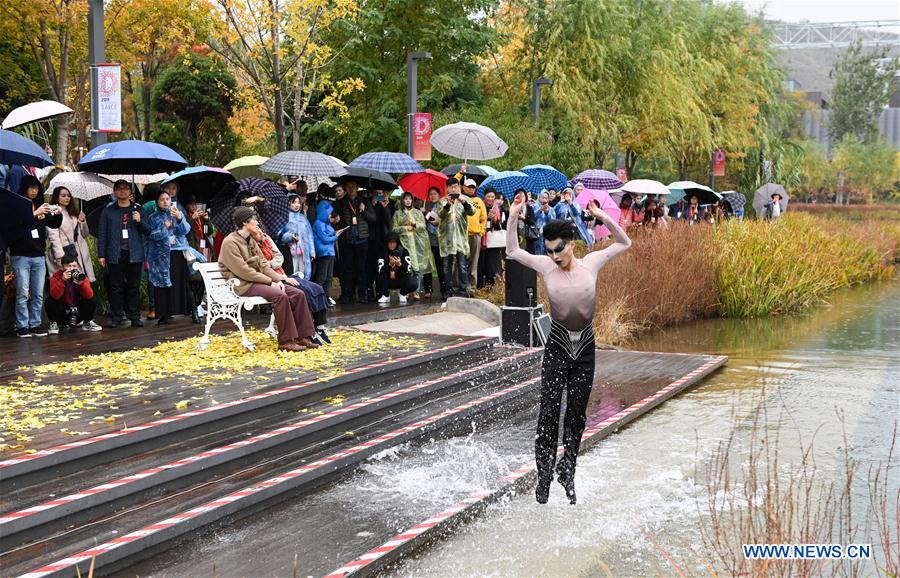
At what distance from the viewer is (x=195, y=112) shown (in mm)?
35906

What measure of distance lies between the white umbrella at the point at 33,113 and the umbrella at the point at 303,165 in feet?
9.85

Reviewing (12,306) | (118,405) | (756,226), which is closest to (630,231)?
(756,226)

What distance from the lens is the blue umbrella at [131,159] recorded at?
12.6 meters

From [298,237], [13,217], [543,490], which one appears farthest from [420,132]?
[543,490]

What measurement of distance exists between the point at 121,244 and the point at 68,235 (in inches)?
25.3

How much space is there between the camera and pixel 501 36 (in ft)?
99.7

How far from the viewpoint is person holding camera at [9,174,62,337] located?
38.0ft

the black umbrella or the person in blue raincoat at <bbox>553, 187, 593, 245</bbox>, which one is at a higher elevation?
the black umbrella

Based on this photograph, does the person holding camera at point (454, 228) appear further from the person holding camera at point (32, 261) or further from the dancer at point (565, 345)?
the dancer at point (565, 345)

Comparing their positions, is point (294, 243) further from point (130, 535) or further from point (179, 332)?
point (130, 535)

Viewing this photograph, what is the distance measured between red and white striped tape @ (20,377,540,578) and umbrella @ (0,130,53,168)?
5.28 meters

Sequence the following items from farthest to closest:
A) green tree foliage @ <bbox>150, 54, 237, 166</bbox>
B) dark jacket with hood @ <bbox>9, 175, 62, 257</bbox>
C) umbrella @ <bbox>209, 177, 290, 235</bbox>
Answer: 1. green tree foliage @ <bbox>150, 54, 237, 166</bbox>
2. umbrella @ <bbox>209, 177, 290, 235</bbox>
3. dark jacket with hood @ <bbox>9, 175, 62, 257</bbox>

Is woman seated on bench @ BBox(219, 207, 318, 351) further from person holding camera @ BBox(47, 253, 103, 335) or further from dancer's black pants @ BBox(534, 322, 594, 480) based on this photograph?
dancer's black pants @ BBox(534, 322, 594, 480)

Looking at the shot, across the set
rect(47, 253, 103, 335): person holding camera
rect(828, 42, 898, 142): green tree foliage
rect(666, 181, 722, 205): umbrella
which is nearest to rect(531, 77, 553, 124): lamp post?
rect(666, 181, 722, 205): umbrella
